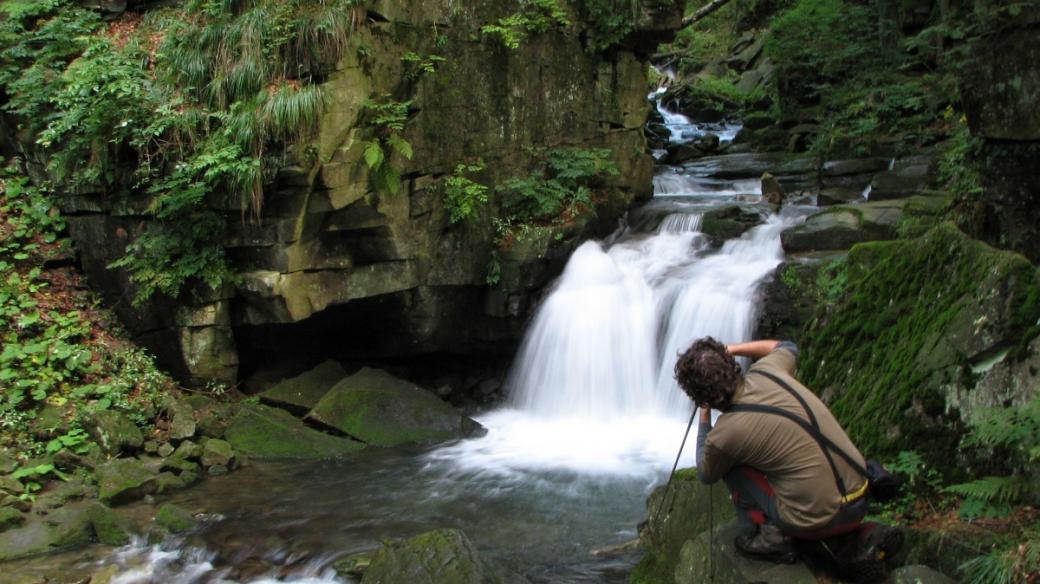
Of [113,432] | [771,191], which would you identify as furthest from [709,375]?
[771,191]

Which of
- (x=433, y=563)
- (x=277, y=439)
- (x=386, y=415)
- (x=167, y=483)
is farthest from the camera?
(x=386, y=415)

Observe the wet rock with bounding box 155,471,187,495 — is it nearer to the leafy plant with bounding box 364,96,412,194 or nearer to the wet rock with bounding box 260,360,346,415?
the wet rock with bounding box 260,360,346,415

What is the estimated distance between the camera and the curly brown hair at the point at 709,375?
3.60m

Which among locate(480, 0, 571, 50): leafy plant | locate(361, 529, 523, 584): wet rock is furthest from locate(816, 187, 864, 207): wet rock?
locate(361, 529, 523, 584): wet rock

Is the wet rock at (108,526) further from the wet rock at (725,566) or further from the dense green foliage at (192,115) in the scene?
the wet rock at (725,566)

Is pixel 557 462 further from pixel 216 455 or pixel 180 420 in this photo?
pixel 180 420

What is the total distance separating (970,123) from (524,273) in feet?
18.4

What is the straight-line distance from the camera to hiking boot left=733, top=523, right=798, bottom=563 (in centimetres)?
381

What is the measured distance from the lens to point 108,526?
6871 millimetres

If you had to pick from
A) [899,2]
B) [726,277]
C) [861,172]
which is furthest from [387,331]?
[899,2]

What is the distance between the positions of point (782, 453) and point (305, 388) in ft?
25.3

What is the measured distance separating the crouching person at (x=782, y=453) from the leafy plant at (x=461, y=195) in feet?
22.5

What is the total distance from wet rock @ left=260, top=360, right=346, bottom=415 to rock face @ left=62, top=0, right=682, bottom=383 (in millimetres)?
588

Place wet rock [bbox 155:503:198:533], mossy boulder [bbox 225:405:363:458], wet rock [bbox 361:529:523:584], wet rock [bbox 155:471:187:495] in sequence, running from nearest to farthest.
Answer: wet rock [bbox 361:529:523:584], wet rock [bbox 155:503:198:533], wet rock [bbox 155:471:187:495], mossy boulder [bbox 225:405:363:458]
